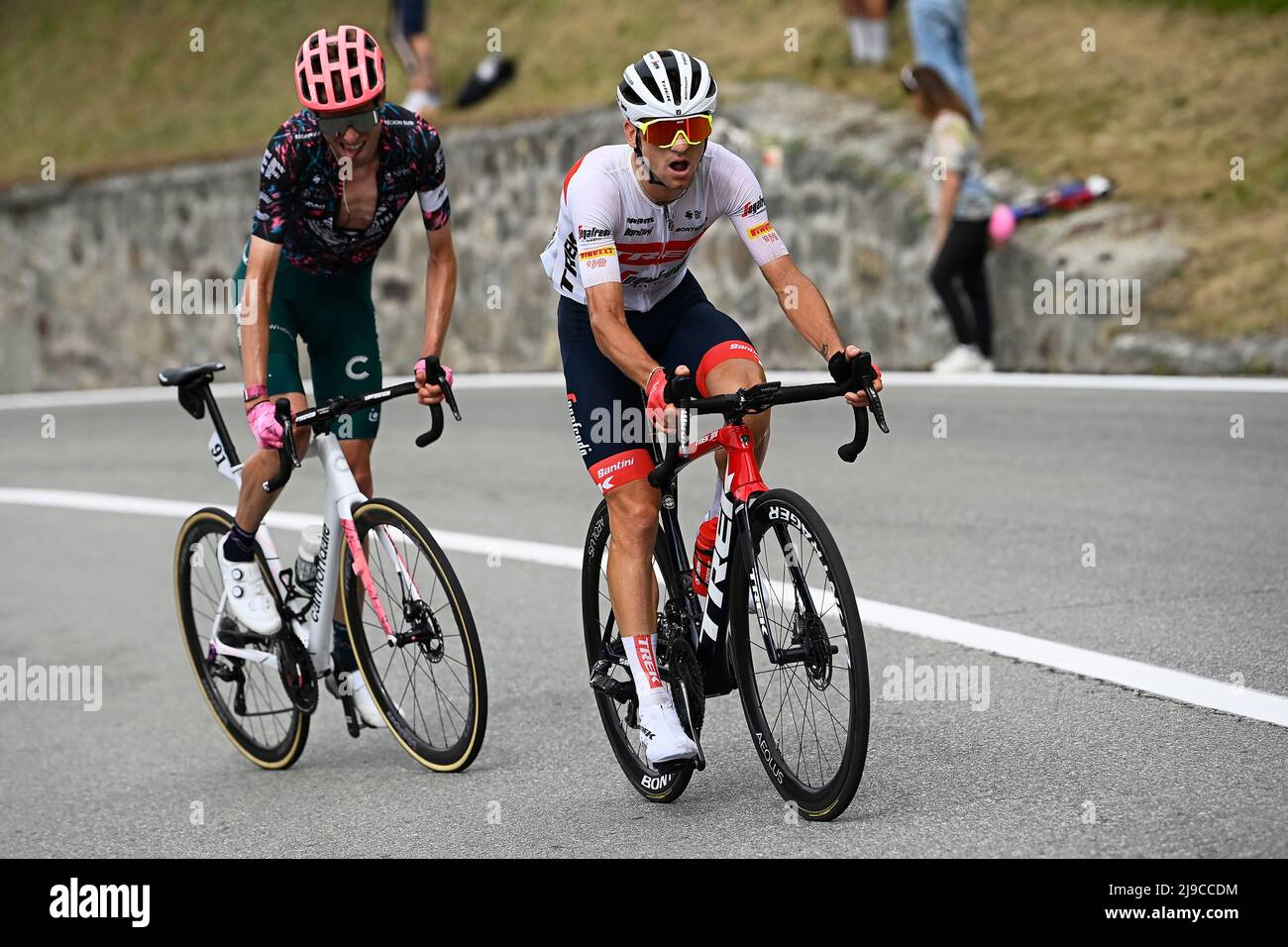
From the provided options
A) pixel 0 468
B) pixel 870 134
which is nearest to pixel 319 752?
pixel 0 468

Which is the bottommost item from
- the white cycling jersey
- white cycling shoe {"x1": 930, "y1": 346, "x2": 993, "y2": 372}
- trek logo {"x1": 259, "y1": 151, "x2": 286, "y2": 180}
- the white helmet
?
white cycling shoe {"x1": 930, "y1": 346, "x2": 993, "y2": 372}

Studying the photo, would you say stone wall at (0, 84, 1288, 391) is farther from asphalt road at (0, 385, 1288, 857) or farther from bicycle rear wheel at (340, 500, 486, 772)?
bicycle rear wheel at (340, 500, 486, 772)

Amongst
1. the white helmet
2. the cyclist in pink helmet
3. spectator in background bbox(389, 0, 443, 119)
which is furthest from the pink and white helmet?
spectator in background bbox(389, 0, 443, 119)

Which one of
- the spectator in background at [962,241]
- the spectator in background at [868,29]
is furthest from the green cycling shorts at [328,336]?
the spectator in background at [868,29]

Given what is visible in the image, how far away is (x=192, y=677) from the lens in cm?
744

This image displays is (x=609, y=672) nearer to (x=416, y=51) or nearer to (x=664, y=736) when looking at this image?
(x=664, y=736)

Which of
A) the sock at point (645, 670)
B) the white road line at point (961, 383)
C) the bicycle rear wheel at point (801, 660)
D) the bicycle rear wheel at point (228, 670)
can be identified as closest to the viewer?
the bicycle rear wheel at point (801, 660)

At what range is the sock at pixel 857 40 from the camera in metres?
16.9

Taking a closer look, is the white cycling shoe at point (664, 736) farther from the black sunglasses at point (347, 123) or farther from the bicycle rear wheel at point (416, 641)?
the black sunglasses at point (347, 123)

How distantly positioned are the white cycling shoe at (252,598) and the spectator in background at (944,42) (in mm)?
9389

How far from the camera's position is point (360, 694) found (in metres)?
5.81

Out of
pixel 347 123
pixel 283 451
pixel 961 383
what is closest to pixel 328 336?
pixel 283 451

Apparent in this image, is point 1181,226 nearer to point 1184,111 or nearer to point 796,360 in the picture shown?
point 1184,111

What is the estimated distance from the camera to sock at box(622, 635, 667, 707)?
4.89 meters
